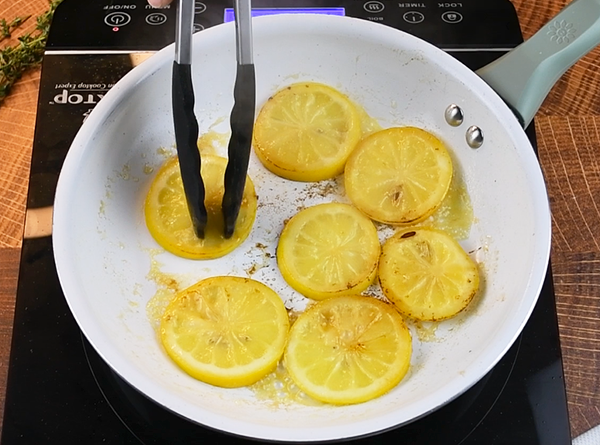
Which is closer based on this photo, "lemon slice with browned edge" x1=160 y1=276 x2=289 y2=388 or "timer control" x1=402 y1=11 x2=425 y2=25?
"lemon slice with browned edge" x1=160 y1=276 x2=289 y2=388

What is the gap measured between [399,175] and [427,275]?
152 millimetres

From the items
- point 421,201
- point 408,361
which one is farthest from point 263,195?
point 408,361

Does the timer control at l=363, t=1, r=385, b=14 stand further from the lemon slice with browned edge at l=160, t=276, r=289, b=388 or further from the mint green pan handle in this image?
the lemon slice with browned edge at l=160, t=276, r=289, b=388

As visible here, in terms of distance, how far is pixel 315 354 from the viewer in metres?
0.76

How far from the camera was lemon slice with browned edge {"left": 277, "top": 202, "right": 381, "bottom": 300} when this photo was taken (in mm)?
843

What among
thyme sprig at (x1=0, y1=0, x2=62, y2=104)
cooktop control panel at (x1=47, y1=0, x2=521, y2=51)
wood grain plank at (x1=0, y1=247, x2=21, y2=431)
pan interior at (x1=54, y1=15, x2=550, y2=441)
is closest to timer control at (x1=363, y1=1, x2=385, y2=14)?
cooktop control panel at (x1=47, y1=0, x2=521, y2=51)

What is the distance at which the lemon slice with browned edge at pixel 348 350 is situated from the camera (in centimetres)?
74

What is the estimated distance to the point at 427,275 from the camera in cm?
82

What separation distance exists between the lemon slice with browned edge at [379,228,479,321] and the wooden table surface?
0.13 metres

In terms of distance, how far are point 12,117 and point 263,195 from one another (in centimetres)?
37

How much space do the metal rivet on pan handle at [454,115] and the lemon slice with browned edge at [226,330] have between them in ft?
1.10

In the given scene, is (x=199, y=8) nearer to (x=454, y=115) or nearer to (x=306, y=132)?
(x=306, y=132)

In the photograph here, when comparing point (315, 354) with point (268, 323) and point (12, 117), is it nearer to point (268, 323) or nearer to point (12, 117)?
point (268, 323)

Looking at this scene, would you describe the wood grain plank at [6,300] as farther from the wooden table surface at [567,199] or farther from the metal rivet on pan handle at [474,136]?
the metal rivet on pan handle at [474,136]
